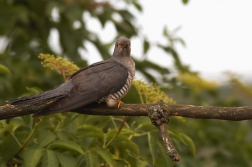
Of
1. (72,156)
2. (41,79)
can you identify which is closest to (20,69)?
(41,79)

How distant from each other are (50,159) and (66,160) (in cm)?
8

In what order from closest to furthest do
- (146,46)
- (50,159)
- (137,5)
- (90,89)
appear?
(50,159) → (90,89) → (146,46) → (137,5)

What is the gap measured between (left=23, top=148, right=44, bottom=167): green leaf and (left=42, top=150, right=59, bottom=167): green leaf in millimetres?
26

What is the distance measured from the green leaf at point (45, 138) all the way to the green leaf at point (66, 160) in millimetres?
77

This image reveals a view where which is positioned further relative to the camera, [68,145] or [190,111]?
[68,145]

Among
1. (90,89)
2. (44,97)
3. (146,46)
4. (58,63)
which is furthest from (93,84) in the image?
(146,46)

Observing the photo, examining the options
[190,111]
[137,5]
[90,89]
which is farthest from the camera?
[137,5]

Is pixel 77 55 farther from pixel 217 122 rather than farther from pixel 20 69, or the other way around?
pixel 217 122

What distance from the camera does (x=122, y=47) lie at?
10.8 feet

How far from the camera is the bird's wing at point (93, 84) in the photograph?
8.43ft

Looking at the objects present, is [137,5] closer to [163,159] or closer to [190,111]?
[163,159]

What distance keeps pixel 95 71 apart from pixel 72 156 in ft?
1.87

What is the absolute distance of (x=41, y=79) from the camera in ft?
14.8

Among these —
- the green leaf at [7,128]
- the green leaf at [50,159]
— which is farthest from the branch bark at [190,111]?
the green leaf at [50,159]
